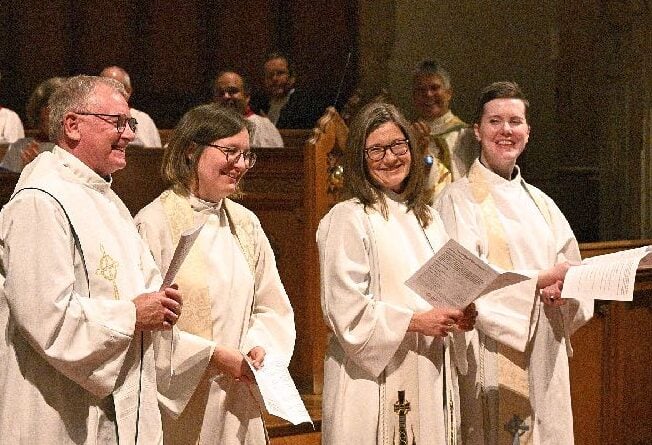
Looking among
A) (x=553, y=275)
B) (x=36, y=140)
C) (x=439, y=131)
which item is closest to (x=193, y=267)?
(x=553, y=275)

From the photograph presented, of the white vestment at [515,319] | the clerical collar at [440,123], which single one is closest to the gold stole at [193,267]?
the white vestment at [515,319]

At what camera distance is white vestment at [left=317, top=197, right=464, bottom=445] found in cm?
414

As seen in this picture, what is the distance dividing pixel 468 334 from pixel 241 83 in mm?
4079

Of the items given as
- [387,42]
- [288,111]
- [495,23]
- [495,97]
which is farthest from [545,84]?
[495,97]

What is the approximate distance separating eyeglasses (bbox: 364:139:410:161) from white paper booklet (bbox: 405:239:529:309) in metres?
0.50

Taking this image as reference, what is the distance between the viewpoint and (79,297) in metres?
3.33

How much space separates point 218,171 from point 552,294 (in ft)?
4.64

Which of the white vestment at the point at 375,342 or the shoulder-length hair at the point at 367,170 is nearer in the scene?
the white vestment at the point at 375,342

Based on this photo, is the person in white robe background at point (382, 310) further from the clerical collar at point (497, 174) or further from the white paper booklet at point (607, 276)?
the clerical collar at point (497, 174)

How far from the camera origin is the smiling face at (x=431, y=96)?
22.8 ft

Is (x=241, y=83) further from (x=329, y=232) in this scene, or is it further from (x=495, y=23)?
(x=329, y=232)

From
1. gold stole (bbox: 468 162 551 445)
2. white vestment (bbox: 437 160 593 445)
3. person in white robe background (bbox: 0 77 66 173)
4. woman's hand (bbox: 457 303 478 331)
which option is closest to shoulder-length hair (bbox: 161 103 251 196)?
woman's hand (bbox: 457 303 478 331)

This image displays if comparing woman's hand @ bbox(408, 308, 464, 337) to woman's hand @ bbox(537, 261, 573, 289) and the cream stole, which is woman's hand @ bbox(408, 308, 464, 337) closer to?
the cream stole

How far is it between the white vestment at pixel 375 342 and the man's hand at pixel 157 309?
90cm
